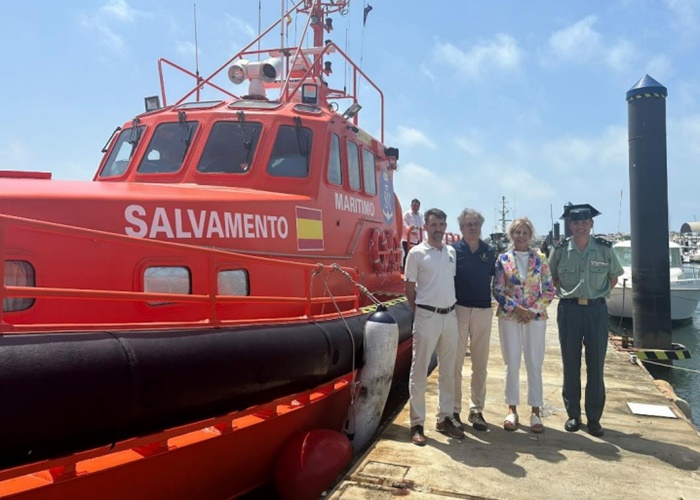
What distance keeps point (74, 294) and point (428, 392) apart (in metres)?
3.78

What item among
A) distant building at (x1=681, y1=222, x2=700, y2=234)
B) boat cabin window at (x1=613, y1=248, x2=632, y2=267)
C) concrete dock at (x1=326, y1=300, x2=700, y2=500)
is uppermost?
distant building at (x1=681, y1=222, x2=700, y2=234)

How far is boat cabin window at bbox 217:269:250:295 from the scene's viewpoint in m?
3.71

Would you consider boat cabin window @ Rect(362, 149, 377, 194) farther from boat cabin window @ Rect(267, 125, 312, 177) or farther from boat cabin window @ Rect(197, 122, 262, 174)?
boat cabin window @ Rect(197, 122, 262, 174)

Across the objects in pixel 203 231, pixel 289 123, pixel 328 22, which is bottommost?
pixel 203 231

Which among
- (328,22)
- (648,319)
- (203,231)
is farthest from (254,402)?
(648,319)

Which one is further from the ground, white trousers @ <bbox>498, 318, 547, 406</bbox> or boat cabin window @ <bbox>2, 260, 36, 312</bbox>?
boat cabin window @ <bbox>2, 260, 36, 312</bbox>

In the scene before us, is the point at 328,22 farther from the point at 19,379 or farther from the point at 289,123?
the point at 19,379

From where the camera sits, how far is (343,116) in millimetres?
5535

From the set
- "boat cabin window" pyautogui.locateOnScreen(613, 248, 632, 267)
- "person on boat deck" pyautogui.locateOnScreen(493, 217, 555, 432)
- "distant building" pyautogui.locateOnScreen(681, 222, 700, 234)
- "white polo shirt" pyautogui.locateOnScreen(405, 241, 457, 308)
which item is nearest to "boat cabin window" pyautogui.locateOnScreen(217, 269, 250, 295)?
"white polo shirt" pyautogui.locateOnScreen(405, 241, 457, 308)

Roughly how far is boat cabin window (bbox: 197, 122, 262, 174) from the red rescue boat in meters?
0.01

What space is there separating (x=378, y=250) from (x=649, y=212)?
200 inches

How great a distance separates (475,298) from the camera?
4047 mm

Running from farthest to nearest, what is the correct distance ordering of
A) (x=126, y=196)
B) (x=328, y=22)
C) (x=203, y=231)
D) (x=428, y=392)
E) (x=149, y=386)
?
(x=328, y=22) → (x=428, y=392) → (x=203, y=231) → (x=126, y=196) → (x=149, y=386)

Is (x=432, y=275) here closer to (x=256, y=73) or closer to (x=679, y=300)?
(x=256, y=73)
